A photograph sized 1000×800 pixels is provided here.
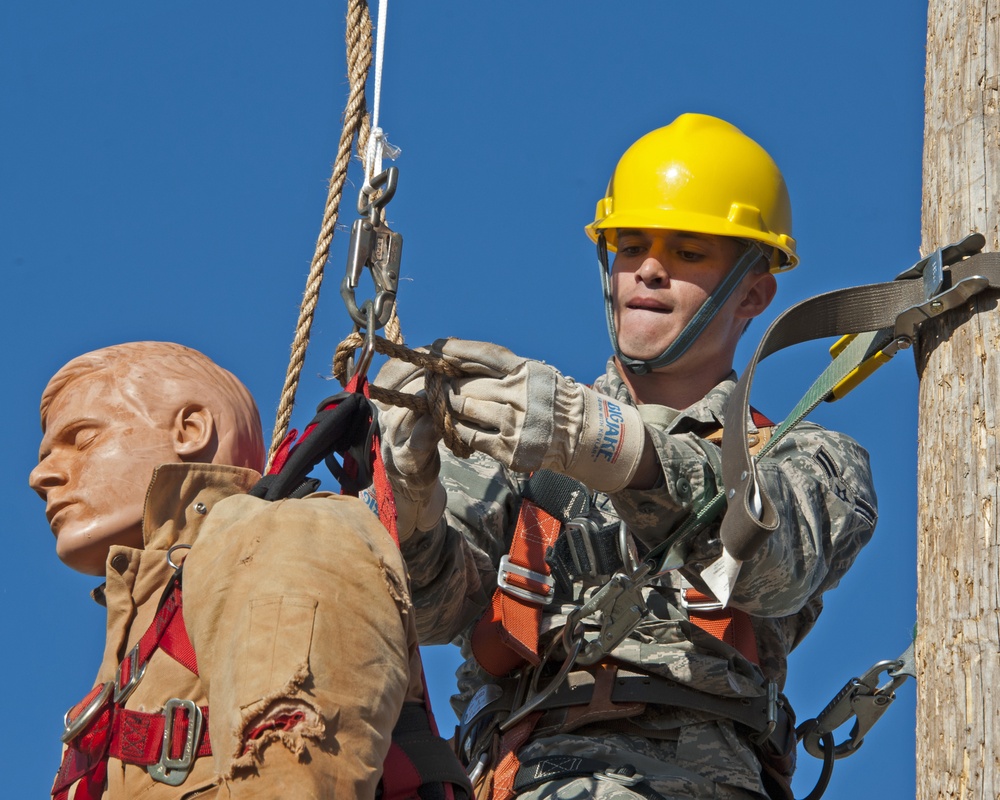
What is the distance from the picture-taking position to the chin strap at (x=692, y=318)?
5.91m

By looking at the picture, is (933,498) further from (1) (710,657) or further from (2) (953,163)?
(1) (710,657)

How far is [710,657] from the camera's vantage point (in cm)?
532

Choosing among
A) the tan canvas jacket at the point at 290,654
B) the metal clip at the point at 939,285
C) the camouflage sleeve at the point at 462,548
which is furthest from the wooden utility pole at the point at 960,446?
the camouflage sleeve at the point at 462,548

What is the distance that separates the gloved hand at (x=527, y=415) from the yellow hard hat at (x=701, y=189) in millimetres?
1561

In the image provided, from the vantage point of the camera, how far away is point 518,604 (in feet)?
17.4

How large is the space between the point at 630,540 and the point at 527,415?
967 millimetres

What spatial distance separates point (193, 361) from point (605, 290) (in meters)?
1.94

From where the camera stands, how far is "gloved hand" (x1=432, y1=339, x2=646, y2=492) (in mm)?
4555

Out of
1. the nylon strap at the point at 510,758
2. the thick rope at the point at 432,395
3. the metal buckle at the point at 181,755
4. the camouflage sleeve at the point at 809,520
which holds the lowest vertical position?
the nylon strap at the point at 510,758

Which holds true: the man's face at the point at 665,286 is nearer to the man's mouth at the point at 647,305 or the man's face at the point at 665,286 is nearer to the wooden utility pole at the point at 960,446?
the man's mouth at the point at 647,305

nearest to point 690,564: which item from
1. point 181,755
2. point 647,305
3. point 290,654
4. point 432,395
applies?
point 432,395

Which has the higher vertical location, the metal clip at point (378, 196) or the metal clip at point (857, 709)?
the metal clip at point (378, 196)

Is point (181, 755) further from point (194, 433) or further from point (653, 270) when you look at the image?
point (653, 270)

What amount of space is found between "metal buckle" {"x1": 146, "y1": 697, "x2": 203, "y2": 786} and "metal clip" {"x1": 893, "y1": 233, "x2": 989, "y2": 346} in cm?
201
